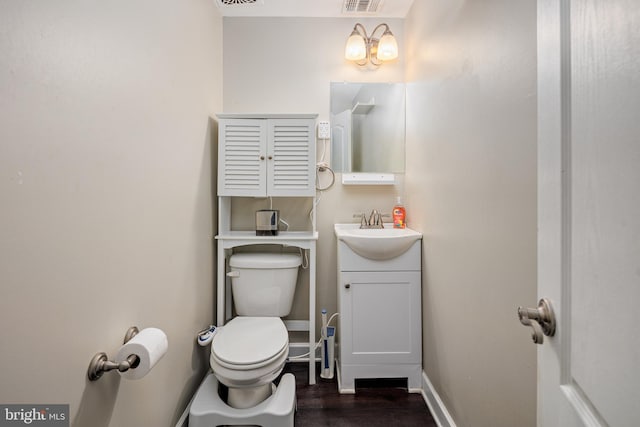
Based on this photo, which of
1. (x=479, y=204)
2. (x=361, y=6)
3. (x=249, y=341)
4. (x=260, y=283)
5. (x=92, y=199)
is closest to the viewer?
(x=92, y=199)

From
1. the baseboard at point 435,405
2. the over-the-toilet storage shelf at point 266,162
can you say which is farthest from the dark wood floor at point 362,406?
the over-the-toilet storage shelf at point 266,162

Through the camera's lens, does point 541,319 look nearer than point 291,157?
Yes

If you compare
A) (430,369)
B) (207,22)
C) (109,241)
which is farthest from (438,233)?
(207,22)

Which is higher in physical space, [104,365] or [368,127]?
[368,127]

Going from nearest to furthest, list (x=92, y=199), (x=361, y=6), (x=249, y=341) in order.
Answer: (x=92, y=199)
(x=249, y=341)
(x=361, y=6)

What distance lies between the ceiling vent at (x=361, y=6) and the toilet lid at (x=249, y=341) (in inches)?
80.5

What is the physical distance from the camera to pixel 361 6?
1931mm

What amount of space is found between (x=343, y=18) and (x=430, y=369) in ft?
7.62

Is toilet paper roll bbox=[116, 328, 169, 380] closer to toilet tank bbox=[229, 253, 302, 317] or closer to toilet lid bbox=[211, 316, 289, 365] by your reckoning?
toilet lid bbox=[211, 316, 289, 365]

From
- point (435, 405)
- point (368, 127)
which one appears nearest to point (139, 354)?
point (435, 405)

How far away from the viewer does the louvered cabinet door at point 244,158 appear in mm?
1813

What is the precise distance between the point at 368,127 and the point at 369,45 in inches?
22.1

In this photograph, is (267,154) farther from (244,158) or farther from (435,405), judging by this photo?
(435,405)

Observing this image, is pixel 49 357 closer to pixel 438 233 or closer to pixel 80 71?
pixel 80 71
